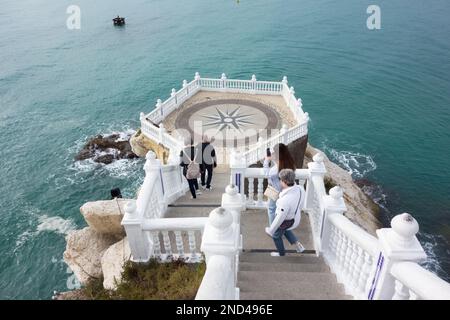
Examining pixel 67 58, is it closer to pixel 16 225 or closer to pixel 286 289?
pixel 16 225

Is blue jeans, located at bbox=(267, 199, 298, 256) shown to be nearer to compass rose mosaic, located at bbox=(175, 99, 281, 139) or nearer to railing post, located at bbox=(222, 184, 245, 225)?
railing post, located at bbox=(222, 184, 245, 225)

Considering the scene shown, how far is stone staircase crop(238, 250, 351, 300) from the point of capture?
5742 mm

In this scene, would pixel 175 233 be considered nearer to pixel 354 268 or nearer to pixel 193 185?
pixel 354 268

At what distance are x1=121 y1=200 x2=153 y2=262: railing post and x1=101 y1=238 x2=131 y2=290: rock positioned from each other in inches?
51.2

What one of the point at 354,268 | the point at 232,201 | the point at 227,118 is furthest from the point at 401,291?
the point at 227,118

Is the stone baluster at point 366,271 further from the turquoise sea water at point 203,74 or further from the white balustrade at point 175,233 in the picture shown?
the turquoise sea water at point 203,74

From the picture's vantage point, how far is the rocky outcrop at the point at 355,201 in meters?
17.8

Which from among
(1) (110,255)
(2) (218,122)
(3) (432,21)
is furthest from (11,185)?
(3) (432,21)

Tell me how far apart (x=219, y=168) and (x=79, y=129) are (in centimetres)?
2095

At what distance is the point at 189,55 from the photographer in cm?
4419

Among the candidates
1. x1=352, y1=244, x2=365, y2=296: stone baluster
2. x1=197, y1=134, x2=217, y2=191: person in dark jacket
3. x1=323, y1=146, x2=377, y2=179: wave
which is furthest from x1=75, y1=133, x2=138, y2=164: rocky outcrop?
x1=352, y1=244, x2=365, y2=296: stone baluster

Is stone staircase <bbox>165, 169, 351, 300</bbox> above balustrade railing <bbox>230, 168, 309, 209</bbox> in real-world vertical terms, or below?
below

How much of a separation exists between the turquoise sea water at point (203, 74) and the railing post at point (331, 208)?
1511cm

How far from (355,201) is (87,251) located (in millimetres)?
14652
